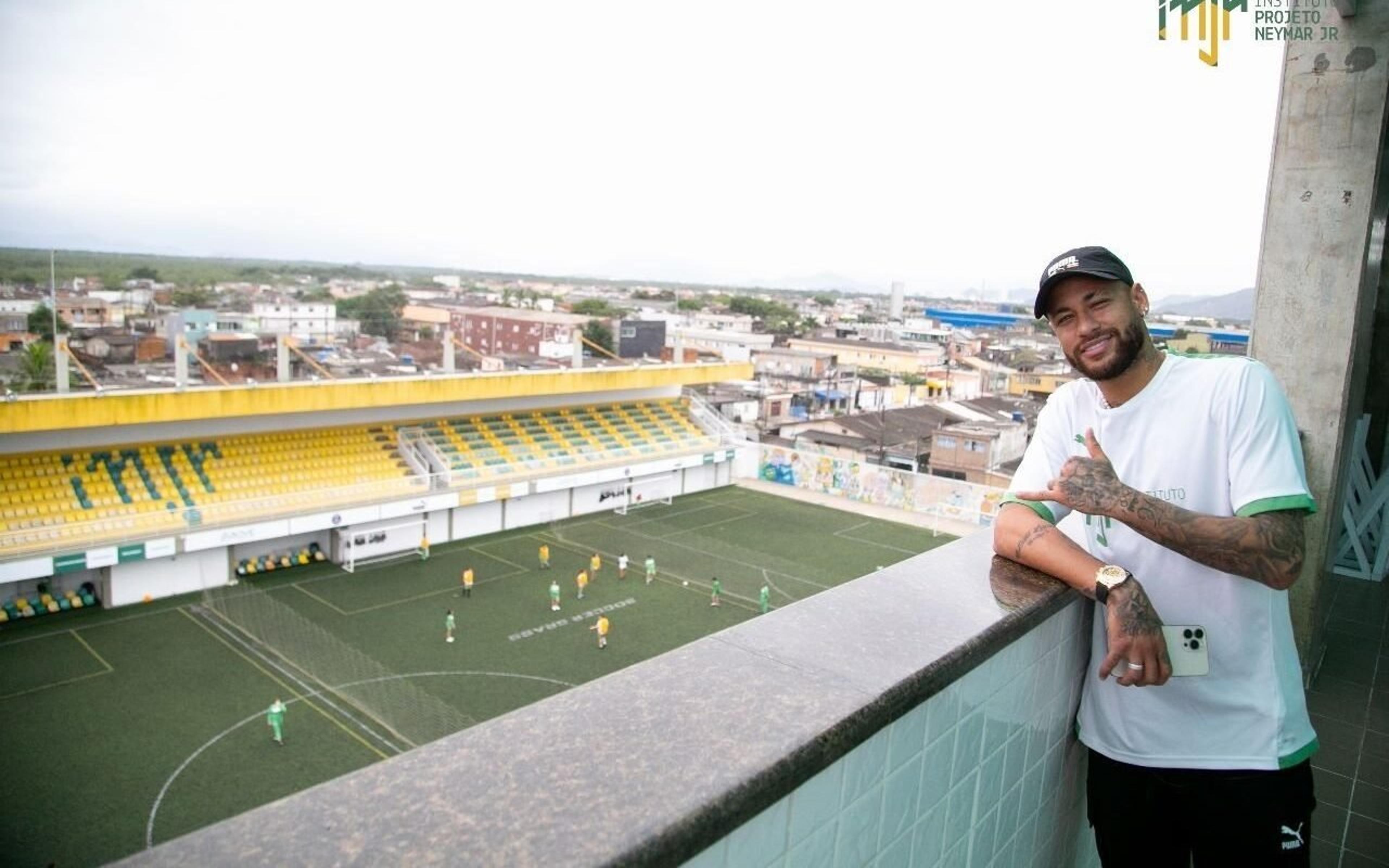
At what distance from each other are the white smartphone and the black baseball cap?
2.37 ft

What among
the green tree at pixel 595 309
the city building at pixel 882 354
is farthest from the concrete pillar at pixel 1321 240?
the city building at pixel 882 354

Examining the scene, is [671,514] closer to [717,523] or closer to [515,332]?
[717,523]

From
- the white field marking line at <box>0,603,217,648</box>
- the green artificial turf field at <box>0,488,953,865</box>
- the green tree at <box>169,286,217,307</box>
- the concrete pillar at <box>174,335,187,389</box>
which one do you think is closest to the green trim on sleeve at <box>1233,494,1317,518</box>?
the green artificial turf field at <box>0,488,953,865</box>

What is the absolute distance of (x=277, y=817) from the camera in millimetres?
1027

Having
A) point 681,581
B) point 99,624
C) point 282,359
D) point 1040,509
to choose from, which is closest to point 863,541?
point 681,581

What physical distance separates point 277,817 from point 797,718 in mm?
703

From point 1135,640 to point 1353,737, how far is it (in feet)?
10.4

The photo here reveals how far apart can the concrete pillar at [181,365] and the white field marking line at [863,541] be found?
576 inches

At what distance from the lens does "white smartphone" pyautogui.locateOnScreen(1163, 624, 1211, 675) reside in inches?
68.4

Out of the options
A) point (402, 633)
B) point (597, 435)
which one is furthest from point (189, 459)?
point (597, 435)

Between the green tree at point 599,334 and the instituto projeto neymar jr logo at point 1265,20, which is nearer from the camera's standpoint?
the instituto projeto neymar jr logo at point 1265,20

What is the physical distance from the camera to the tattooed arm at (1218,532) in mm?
1619

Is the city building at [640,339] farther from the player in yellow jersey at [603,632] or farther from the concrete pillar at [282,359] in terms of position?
the player in yellow jersey at [603,632]

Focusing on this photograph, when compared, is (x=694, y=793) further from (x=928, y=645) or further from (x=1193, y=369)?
(x=1193, y=369)
